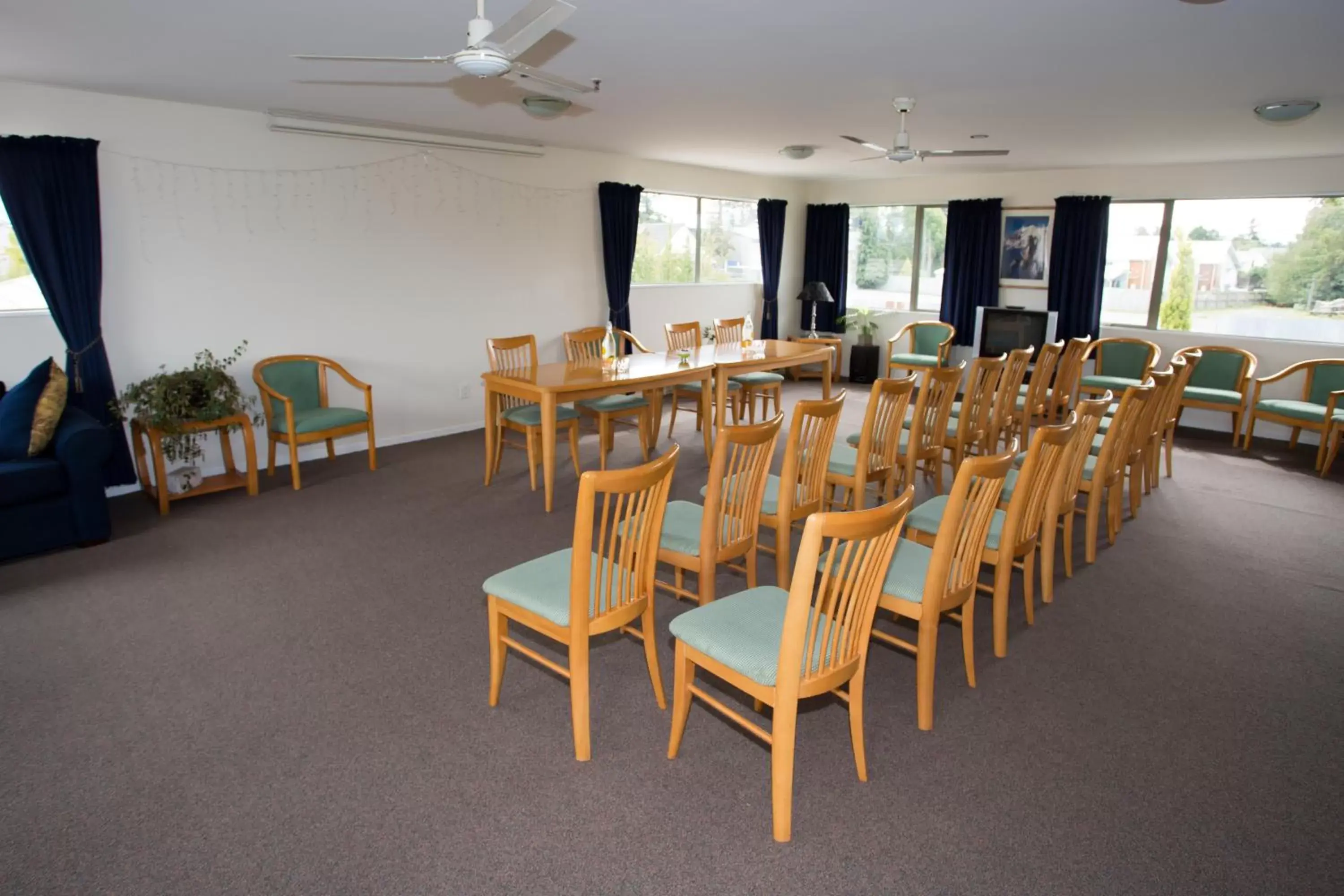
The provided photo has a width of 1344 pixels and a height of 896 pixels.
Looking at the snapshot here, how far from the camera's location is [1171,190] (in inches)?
293

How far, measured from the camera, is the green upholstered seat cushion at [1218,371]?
693cm

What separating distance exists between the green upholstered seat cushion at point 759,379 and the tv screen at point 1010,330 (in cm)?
304

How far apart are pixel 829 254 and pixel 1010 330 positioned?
2.47 m

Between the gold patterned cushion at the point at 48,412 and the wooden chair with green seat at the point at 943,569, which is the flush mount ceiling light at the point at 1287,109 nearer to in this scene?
the wooden chair with green seat at the point at 943,569

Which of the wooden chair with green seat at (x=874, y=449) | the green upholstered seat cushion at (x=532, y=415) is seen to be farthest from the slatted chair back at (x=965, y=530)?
the green upholstered seat cushion at (x=532, y=415)

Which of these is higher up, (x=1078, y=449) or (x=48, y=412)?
(x=48, y=412)

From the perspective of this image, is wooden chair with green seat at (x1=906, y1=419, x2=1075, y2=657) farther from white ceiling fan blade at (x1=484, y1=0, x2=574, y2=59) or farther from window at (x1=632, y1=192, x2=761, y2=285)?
window at (x1=632, y1=192, x2=761, y2=285)

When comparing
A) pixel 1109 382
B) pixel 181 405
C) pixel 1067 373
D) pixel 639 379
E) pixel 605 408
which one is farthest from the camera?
pixel 1109 382

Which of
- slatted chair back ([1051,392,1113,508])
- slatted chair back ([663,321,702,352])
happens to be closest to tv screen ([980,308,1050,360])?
slatted chair back ([663,321,702,352])

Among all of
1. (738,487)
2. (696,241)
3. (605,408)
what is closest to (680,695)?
(738,487)

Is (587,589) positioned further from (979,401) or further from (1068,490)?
(979,401)

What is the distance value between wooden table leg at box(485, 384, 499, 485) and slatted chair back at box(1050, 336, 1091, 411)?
4544mm

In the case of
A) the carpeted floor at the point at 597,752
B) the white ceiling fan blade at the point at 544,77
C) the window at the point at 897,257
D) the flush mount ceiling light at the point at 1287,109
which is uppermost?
the flush mount ceiling light at the point at 1287,109

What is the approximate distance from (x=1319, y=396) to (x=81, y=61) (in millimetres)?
8924
